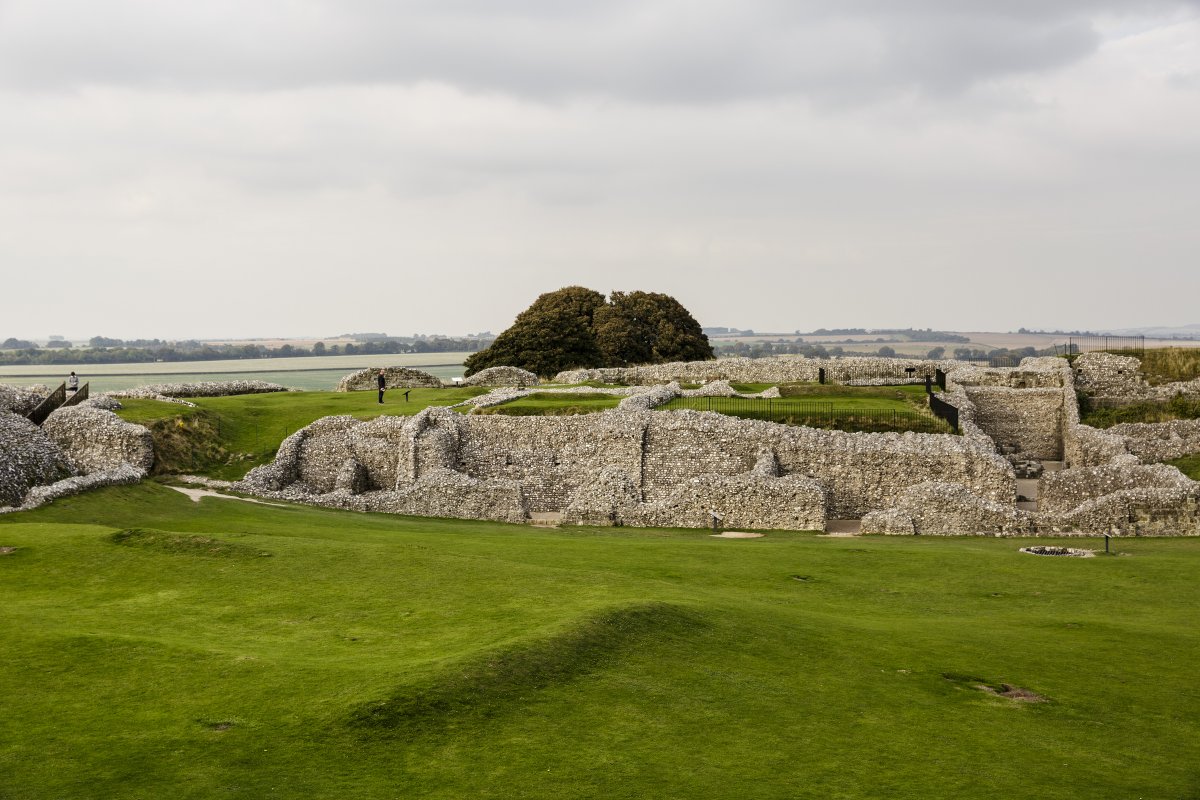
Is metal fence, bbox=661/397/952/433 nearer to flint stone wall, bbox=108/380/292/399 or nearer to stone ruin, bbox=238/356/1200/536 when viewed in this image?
stone ruin, bbox=238/356/1200/536

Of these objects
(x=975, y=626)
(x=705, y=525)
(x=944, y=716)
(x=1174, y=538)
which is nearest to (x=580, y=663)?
(x=944, y=716)

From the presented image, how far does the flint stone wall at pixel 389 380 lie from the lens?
65.8 m

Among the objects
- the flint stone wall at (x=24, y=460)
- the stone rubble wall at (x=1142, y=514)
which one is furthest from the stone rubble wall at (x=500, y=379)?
the stone rubble wall at (x=1142, y=514)

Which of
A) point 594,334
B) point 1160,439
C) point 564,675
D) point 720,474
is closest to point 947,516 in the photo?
point 720,474

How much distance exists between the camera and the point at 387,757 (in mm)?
11734

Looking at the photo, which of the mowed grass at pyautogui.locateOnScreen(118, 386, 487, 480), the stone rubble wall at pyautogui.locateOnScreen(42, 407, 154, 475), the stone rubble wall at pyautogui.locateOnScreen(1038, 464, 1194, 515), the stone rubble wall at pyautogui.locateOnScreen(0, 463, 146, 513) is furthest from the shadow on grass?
the mowed grass at pyautogui.locateOnScreen(118, 386, 487, 480)

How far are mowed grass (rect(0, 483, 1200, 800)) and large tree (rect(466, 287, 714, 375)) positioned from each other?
2308 inches

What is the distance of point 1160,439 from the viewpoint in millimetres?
43406

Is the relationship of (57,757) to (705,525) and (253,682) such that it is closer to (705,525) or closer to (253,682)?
(253,682)

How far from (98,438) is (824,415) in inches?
1151

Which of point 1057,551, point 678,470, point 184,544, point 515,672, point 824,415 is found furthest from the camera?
point 824,415

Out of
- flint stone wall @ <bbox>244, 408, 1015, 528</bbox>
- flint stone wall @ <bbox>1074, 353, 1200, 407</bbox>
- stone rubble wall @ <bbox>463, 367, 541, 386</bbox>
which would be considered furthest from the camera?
stone rubble wall @ <bbox>463, 367, 541, 386</bbox>

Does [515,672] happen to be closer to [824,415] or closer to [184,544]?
[184,544]

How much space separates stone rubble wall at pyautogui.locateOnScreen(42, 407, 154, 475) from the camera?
38688 mm
